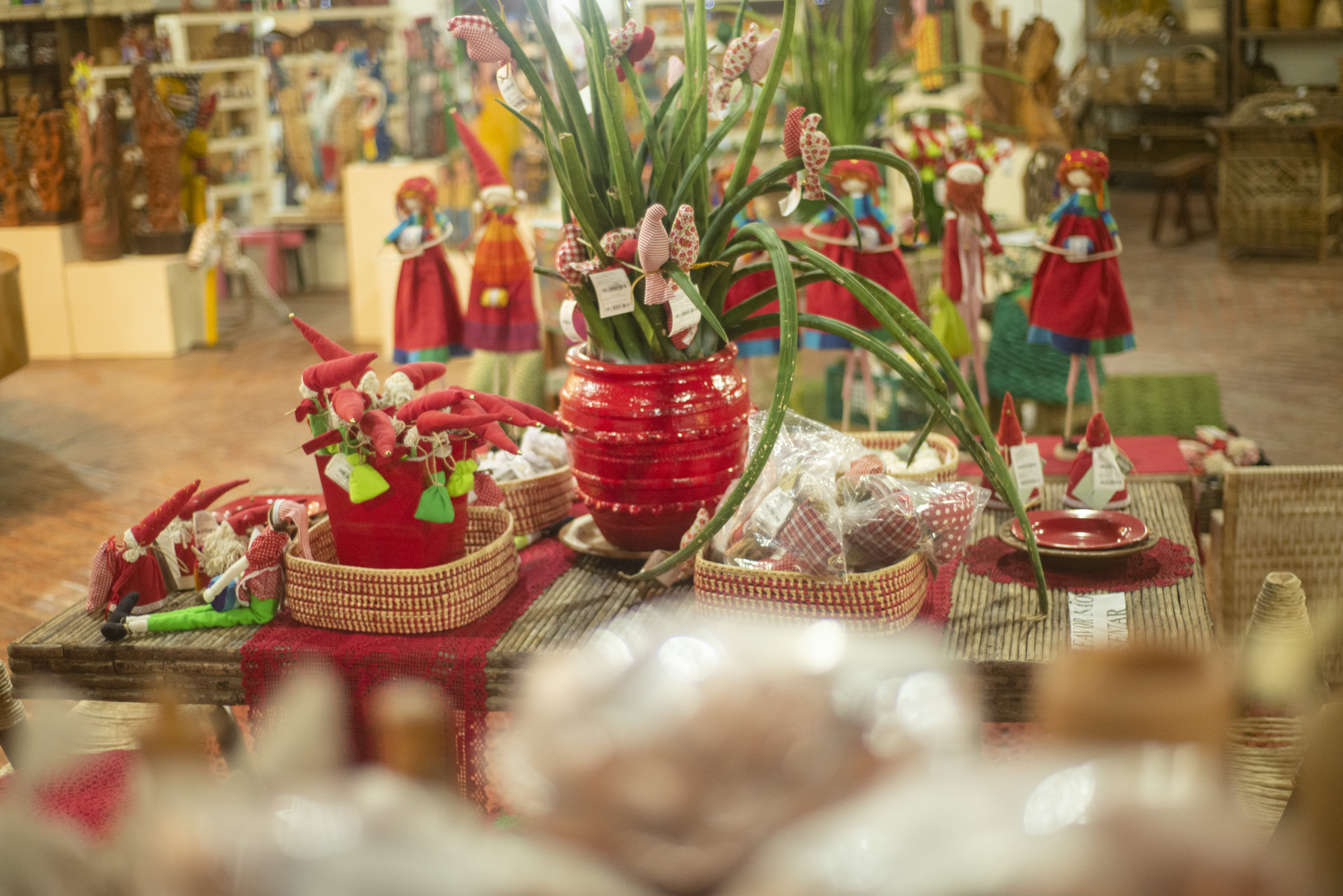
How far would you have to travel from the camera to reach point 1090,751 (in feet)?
1.18

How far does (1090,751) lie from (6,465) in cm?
527

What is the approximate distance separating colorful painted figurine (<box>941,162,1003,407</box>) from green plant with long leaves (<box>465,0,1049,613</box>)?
1349 mm

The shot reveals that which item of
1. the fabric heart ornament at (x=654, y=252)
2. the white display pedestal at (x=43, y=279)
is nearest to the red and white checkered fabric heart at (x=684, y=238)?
the fabric heart ornament at (x=654, y=252)

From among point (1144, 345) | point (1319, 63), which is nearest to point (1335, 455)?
point (1144, 345)

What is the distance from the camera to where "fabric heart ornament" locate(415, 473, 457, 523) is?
5.12 ft

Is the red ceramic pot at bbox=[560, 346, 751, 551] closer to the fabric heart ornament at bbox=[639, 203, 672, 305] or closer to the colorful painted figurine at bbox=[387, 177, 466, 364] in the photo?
the fabric heart ornament at bbox=[639, 203, 672, 305]

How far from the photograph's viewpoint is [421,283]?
354cm

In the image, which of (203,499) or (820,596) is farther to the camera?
(203,499)

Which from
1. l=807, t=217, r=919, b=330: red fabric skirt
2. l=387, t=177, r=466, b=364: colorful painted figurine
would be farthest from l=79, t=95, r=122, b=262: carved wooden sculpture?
l=807, t=217, r=919, b=330: red fabric skirt

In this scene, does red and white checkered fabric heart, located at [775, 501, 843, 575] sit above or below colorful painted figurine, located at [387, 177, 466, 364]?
below

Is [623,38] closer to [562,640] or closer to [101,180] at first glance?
[562,640]

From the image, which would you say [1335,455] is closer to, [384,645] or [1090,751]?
[384,645]

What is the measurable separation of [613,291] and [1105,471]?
82 centimetres

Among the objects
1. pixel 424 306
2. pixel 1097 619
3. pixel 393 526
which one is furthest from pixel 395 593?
pixel 424 306
